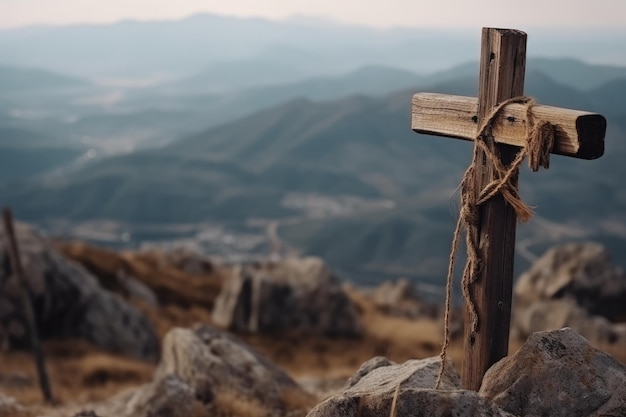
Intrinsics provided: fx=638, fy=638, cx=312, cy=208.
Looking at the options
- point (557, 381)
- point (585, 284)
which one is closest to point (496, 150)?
point (557, 381)

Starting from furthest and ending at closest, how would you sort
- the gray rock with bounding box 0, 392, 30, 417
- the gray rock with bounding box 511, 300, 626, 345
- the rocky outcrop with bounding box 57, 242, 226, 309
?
the rocky outcrop with bounding box 57, 242, 226, 309
the gray rock with bounding box 511, 300, 626, 345
the gray rock with bounding box 0, 392, 30, 417

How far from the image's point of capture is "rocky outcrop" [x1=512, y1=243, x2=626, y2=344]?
35.1 meters

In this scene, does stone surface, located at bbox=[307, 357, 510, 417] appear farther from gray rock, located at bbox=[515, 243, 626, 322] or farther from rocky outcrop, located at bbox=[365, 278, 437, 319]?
rocky outcrop, located at bbox=[365, 278, 437, 319]

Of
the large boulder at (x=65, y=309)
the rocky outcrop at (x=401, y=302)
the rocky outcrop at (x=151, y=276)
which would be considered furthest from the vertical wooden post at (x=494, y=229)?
the rocky outcrop at (x=401, y=302)

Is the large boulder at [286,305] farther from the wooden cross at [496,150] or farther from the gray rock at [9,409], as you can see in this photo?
the wooden cross at [496,150]

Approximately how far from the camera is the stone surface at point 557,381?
21.3ft

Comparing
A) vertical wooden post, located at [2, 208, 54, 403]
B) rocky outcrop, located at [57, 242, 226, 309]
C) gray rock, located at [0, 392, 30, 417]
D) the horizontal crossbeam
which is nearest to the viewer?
the horizontal crossbeam

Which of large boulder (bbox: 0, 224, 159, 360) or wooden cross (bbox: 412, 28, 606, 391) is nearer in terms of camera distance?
wooden cross (bbox: 412, 28, 606, 391)

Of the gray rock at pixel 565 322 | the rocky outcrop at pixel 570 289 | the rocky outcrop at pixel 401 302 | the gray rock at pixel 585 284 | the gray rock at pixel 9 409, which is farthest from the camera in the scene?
the rocky outcrop at pixel 401 302

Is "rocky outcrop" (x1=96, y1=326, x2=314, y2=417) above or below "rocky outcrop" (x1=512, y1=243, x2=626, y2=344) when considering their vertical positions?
above

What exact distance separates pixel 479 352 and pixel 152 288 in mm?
35315

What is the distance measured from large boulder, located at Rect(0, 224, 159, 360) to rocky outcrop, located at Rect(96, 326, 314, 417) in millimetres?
13286

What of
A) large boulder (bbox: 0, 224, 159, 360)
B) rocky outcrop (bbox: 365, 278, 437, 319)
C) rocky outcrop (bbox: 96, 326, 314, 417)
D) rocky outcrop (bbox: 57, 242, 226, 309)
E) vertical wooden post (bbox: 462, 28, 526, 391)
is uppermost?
vertical wooden post (bbox: 462, 28, 526, 391)

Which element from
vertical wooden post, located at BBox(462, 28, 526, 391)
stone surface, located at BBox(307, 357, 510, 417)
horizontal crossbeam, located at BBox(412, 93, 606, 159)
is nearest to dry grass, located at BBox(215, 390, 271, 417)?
stone surface, located at BBox(307, 357, 510, 417)
